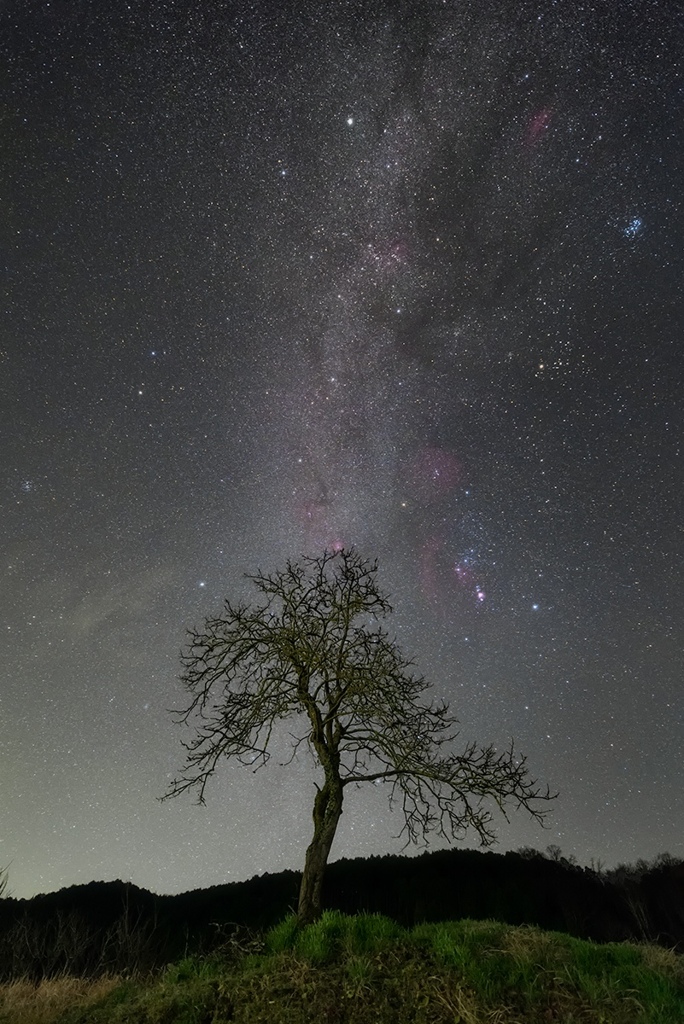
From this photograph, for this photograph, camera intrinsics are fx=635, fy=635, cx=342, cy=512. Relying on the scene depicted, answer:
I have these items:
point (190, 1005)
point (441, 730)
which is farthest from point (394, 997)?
point (441, 730)

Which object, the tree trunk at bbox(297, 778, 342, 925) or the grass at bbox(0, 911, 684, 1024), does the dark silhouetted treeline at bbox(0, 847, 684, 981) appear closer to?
the tree trunk at bbox(297, 778, 342, 925)

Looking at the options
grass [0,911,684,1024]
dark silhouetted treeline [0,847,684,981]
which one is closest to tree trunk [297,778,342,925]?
grass [0,911,684,1024]

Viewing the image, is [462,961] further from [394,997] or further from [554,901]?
[554,901]

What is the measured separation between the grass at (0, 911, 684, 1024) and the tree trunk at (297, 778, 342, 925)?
54 centimetres

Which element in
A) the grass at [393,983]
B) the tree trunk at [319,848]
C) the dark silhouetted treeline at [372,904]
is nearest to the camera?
the grass at [393,983]

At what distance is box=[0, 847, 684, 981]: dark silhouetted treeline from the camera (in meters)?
42.5

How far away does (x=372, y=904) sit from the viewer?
43750 mm

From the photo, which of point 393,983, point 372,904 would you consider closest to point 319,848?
point 393,983

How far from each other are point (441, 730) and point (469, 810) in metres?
1.81

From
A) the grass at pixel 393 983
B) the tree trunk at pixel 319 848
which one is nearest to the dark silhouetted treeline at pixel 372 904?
the tree trunk at pixel 319 848

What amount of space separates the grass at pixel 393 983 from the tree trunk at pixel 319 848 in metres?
0.54

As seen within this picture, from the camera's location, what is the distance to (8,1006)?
11.4m

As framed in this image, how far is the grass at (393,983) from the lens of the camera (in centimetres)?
851

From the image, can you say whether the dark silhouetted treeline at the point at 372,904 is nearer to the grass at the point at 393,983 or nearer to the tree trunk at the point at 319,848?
the tree trunk at the point at 319,848
